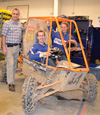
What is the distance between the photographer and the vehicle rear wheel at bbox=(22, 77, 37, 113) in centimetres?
230

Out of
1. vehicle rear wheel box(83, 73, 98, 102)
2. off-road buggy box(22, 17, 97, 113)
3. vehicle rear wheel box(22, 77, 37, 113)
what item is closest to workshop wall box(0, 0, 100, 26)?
vehicle rear wheel box(83, 73, 98, 102)

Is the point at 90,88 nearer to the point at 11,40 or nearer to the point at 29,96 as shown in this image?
the point at 29,96

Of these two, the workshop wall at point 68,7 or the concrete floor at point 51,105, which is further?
the workshop wall at point 68,7

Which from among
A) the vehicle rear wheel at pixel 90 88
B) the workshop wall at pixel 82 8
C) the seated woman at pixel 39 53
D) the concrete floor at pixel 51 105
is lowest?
the concrete floor at pixel 51 105

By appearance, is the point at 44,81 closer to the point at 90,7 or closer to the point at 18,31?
the point at 18,31

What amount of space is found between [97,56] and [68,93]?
4169mm

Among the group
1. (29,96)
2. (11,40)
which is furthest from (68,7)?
(29,96)

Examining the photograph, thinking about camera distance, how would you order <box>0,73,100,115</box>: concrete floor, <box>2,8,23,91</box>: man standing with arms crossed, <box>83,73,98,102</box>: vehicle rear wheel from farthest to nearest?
<box>2,8,23,91</box>: man standing with arms crossed < <box>83,73,98,102</box>: vehicle rear wheel < <box>0,73,100,115</box>: concrete floor

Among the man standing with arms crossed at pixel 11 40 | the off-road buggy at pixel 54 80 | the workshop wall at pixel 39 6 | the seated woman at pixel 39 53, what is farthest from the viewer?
the workshop wall at pixel 39 6

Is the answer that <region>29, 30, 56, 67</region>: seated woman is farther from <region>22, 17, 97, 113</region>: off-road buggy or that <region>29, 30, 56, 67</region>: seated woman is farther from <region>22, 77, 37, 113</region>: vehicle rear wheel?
<region>22, 77, 37, 113</region>: vehicle rear wheel

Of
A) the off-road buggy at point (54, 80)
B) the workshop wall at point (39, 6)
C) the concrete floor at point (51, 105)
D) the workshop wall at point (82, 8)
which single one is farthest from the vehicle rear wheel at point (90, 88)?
the workshop wall at point (39, 6)

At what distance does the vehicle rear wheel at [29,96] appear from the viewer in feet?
7.54

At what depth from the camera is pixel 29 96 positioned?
230 centimetres

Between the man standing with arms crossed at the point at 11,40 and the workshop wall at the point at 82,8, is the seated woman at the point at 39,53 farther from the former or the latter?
the workshop wall at the point at 82,8
